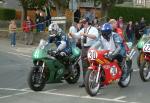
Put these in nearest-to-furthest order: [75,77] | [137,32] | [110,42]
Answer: [110,42]
[75,77]
[137,32]

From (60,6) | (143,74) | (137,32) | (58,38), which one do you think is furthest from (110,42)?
(60,6)

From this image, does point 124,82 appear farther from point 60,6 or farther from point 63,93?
point 60,6

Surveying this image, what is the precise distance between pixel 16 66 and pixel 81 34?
586 centimetres

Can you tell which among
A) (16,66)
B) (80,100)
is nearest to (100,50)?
(80,100)

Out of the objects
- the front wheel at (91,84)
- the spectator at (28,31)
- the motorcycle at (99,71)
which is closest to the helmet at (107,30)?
the motorcycle at (99,71)

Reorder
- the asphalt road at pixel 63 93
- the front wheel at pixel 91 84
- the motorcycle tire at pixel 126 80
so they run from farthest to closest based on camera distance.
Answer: the motorcycle tire at pixel 126 80
the front wheel at pixel 91 84
the asphalt road at pixel 63 93

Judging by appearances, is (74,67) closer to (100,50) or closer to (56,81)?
(56,81)

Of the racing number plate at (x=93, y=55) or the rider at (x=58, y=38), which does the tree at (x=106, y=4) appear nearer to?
the rider at (x=58, y=38)

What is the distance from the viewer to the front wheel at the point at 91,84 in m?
11.6

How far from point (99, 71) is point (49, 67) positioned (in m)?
1.41

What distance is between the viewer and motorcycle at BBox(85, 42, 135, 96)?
1174 cm

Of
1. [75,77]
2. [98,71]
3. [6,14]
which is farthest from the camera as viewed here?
[6,14]

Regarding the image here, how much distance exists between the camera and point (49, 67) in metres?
12.7

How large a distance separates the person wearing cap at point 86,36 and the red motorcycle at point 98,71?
90cm
